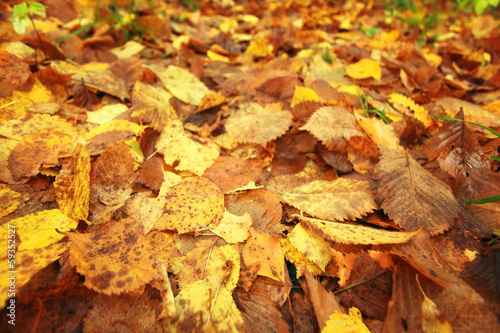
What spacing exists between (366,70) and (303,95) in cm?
69

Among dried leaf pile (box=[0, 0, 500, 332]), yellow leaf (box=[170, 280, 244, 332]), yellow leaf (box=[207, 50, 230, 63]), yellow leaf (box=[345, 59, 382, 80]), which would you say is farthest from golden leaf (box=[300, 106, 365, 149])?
yellow leaf (box=[207, 50, 230, 63])

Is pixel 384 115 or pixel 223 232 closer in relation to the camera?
pixel 223 232

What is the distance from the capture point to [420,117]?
4.66ft

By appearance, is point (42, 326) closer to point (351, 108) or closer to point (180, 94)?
point (180, 94)

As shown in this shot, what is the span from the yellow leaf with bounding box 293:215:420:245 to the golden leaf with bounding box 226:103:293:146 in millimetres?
455

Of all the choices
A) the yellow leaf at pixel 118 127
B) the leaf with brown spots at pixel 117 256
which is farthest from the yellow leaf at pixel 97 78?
the leaf with brown spots at pixel 117 256

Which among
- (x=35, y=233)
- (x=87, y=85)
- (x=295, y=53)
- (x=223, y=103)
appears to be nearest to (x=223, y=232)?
(x=35, y=233)

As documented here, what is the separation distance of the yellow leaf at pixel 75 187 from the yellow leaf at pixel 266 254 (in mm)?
621

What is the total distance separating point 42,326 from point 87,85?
1292 millimetres

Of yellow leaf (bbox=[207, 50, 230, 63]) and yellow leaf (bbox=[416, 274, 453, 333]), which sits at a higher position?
yellow leaf (bbox=[207, 50, 230, 63])

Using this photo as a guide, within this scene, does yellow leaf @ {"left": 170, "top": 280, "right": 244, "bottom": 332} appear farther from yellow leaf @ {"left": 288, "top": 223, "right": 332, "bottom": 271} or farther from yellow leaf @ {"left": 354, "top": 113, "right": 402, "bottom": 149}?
yellow leaf @ {"left": 354, "top": 113, "right": 402, "bottom": 149}

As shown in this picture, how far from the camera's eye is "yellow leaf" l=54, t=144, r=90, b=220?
94 cm

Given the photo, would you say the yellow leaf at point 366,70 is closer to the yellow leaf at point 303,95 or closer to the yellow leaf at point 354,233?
the yellow leaf at point 303,95

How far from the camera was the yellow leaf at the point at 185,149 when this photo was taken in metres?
1.19
